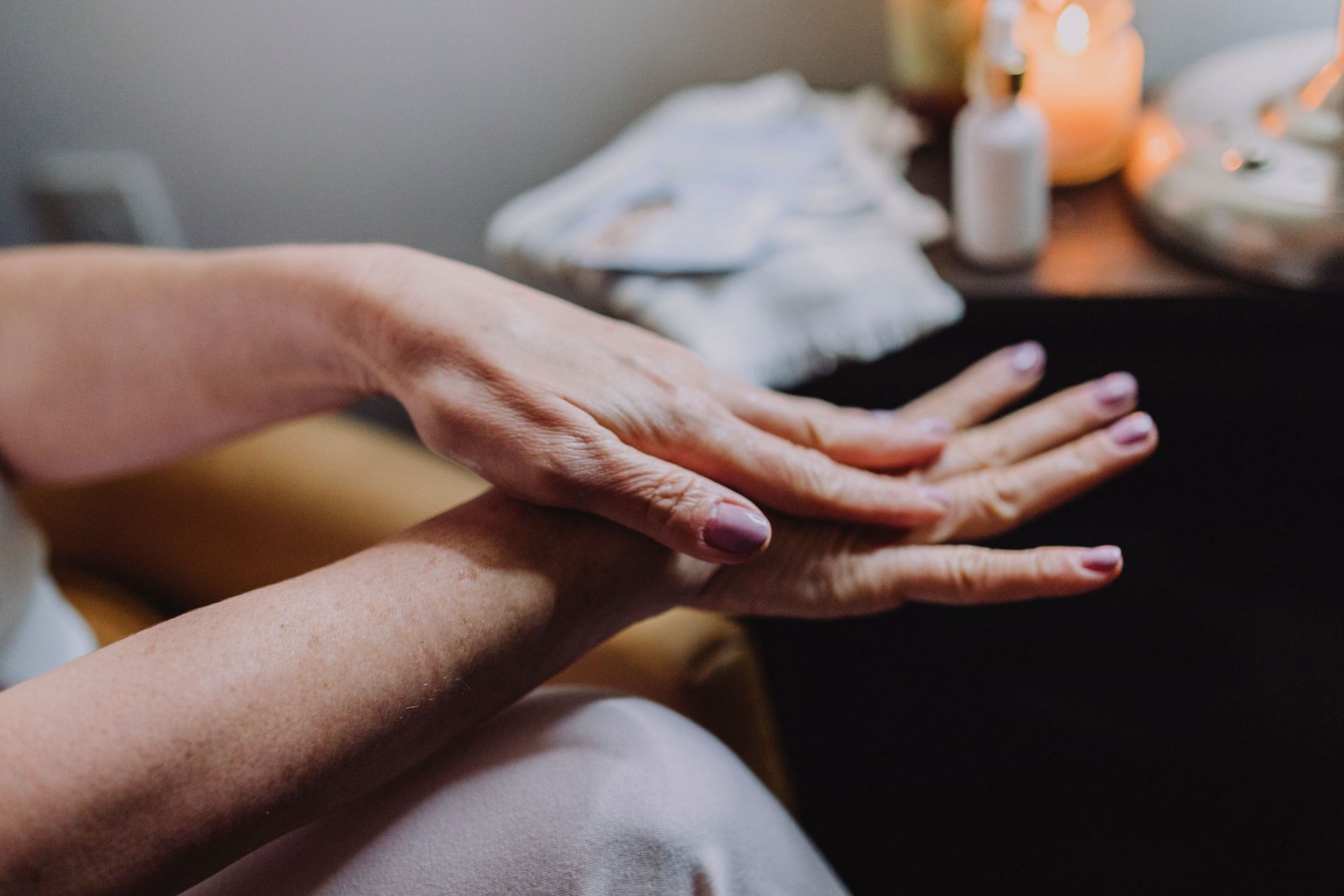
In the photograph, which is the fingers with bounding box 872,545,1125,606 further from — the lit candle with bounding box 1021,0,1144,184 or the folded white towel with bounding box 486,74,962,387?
the lit candle with bounding box 1021,0,1144,184

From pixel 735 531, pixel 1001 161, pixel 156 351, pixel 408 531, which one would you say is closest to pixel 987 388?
pixel 1001 161

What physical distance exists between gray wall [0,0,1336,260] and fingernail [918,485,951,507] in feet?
1.88

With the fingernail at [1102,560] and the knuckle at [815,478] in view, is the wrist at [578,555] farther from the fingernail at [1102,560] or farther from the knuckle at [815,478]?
the fingernail at [1102,560]

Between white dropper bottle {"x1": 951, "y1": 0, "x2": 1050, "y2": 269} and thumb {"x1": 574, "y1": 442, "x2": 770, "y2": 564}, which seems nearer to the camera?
thumb {"x1": 574, "y1": 442, "x2": 770, "y2": 564}

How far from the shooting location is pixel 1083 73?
72cm

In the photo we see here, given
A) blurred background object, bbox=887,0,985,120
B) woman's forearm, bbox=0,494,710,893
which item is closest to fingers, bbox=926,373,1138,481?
woman's forearm, bbox=0,494,710,893

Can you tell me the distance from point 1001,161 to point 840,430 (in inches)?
8.9

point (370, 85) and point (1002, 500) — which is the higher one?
point (370, 85)

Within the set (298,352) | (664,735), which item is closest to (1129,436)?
(664,735)

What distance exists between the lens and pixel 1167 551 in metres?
0.70

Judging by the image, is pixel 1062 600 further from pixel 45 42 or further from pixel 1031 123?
pixel 45 42

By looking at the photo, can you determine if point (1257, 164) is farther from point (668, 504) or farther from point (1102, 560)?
point (668, 504)

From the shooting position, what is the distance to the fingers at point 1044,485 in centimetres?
58

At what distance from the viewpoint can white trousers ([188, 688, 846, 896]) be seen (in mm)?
434
